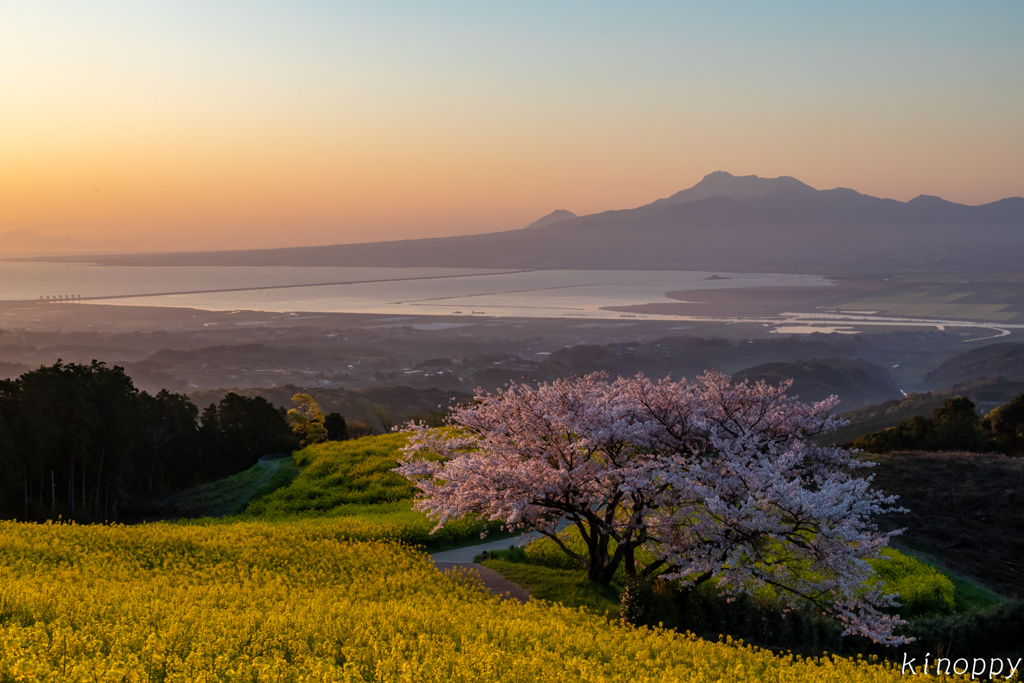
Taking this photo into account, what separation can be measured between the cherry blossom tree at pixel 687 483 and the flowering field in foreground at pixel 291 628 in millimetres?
2495

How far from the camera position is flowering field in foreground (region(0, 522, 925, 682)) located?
406 inches

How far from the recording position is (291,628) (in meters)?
12.8

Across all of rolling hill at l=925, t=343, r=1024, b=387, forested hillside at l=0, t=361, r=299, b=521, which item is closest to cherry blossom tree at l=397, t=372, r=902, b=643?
forested hillside at l=0, t=361, r=299, b=521

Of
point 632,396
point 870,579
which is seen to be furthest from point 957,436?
point 632,396

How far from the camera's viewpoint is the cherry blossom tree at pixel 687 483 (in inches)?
689

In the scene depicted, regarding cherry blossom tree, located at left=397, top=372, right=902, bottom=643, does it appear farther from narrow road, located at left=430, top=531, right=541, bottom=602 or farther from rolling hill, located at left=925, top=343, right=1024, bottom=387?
rolling hill, located at left=925, top=343, right=1024, bottom=387

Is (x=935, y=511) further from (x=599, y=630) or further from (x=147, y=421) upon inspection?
(x=147, y=421)

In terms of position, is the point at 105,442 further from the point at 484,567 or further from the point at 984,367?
the point at 984,367

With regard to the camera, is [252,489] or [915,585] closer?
[915,585]

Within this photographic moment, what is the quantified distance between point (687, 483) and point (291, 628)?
30.3 ft

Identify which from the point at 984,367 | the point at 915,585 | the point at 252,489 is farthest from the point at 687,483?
the point at 984,367

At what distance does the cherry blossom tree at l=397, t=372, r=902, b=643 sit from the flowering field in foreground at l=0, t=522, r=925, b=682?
8.18 ft

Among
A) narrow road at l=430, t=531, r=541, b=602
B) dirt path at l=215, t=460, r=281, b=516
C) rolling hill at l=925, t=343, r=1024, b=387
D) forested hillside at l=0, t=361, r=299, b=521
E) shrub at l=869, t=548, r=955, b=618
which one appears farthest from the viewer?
rolling hill at l=925, t=343, r=1024, b=387

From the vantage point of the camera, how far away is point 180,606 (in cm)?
1386
